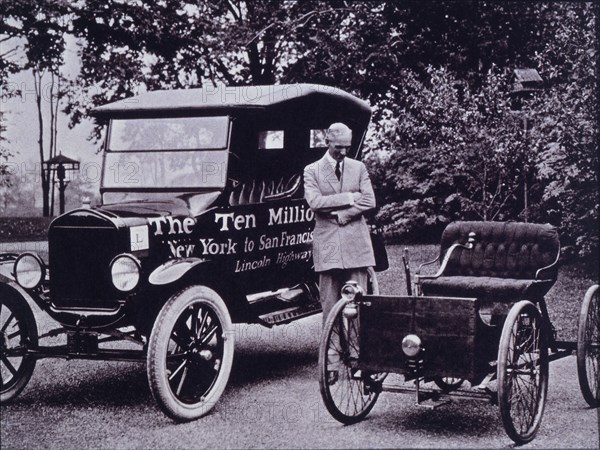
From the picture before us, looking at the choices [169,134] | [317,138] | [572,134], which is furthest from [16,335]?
[572,134]

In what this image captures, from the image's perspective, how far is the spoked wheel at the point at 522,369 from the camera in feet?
14.3

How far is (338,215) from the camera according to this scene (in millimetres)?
5859

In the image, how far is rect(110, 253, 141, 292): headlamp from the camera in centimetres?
526

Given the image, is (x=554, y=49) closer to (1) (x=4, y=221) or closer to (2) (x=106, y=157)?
(2) (x=106, y=157)

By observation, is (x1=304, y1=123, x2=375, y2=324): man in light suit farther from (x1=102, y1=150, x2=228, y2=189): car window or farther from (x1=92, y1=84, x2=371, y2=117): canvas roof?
(x1=92, y1=84, x2=371, y2=117): canvas roof

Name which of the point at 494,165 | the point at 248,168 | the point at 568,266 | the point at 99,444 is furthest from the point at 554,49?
the point at 99,444

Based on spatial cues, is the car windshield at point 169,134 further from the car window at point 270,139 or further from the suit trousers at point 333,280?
the suit trousers at point 333,280

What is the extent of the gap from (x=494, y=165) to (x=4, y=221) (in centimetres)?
726

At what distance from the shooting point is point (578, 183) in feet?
30.3

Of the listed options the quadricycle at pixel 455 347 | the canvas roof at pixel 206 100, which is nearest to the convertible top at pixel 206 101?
the canvas roof at pixel 206 100

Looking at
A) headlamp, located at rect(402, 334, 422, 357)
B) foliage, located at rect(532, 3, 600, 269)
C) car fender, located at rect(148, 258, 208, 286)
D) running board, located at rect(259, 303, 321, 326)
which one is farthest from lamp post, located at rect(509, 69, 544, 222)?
headlamp, located at rect(402, 334, 422, 357)

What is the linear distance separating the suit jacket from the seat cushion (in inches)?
20.1

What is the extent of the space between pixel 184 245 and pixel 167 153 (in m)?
0.97

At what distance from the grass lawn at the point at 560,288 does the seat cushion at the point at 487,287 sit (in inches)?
71.8
